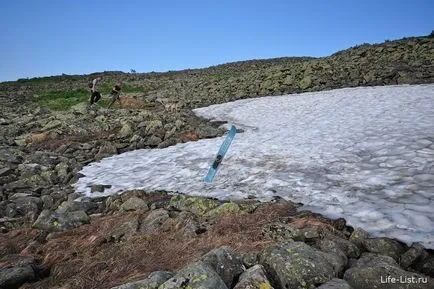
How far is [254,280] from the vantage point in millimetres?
Answer: 3338

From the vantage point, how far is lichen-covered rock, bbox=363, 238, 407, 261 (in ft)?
13.8

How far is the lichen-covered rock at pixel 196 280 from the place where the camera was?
3.19 m

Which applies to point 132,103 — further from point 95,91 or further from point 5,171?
point 5,171

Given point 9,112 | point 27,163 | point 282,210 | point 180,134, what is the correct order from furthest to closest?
point 9,112, point 180,134, point 27,163, point 282,210

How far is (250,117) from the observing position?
15.7 meters

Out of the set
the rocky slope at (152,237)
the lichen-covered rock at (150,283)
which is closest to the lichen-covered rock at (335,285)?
the rocky slope at (152,237)

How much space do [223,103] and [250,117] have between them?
470cm

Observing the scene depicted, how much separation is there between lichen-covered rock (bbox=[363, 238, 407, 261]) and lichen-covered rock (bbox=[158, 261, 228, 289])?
7.15 ft

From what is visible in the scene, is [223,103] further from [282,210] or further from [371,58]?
[282,210]

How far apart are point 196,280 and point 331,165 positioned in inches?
216

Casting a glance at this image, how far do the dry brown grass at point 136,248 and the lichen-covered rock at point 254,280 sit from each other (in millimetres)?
890

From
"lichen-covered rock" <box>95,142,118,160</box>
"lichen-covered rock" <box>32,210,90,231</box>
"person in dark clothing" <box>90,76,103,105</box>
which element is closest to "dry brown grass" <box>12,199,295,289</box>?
"lichen-covered rock" <box>32,210,90,231</box>

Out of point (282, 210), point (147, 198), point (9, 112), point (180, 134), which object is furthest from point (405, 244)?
point (9, 112)

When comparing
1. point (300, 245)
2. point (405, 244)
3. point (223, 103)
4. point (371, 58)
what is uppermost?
point (371, 58)
